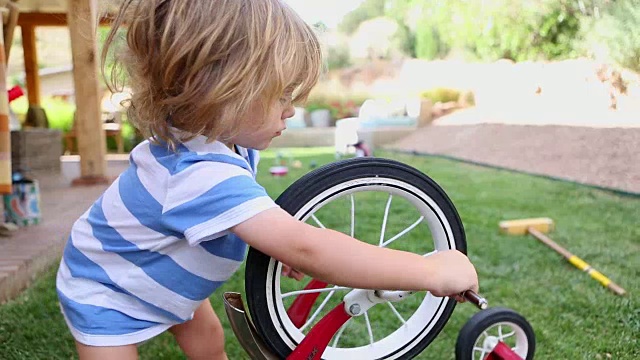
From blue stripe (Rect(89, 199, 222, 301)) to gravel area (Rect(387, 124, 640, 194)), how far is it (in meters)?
2.29

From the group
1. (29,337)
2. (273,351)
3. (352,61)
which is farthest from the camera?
(352,61)

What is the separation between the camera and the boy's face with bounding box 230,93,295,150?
100 cm

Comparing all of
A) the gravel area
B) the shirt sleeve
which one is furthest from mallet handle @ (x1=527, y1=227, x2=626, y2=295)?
the shirt sleeve

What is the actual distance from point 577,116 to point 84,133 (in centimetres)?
394

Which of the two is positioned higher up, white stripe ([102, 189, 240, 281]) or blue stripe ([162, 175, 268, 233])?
blue stripe ([162, 175, 268, 233])

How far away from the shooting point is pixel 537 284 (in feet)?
7.47

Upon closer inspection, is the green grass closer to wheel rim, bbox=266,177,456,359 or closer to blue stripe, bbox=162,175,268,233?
wheel rim, bbox=266,177,456,359

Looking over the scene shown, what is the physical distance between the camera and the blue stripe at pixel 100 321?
3.51ft

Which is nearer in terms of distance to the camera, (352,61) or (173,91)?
(173,91)

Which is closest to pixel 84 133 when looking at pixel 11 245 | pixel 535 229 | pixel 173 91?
pixel 11 245

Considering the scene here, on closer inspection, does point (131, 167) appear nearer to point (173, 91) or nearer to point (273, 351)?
point (173, 91)

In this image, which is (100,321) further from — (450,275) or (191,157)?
(450,275)

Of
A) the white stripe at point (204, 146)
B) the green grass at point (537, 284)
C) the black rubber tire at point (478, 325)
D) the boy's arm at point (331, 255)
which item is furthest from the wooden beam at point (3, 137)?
the black rubber tire at point (478, 325)

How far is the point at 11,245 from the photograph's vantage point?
95.7 inches
